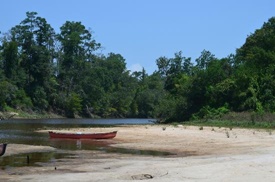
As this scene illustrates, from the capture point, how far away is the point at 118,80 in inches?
5871

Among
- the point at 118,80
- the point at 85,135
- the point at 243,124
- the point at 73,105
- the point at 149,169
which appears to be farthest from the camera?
the point at 118,80

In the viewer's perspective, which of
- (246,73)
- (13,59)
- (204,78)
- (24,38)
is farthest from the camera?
(24,38)

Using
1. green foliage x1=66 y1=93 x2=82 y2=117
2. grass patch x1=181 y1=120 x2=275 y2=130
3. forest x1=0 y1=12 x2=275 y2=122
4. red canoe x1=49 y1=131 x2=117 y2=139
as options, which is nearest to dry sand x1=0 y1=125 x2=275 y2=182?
red canoe x1=49 y1=131 x2=117 y2=139

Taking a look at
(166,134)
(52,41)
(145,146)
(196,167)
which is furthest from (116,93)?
(196,167)

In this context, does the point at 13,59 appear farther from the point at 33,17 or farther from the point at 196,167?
the point at 196,167

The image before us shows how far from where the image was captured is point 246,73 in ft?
218

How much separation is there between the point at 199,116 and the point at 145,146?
121 ft

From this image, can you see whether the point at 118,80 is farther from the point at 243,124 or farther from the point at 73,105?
the point at 243,124

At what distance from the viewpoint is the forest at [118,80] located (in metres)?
66.6

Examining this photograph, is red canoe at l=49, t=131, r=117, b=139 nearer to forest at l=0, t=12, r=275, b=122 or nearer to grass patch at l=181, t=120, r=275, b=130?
grass patch at l=181, t=120, r=275, b=130

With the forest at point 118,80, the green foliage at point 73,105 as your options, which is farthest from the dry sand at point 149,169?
the green foliage at point 73,105

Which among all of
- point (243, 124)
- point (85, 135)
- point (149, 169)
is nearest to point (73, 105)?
point (243, 124)

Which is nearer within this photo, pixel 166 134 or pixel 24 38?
pixel 166 134

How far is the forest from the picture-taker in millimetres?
66625
